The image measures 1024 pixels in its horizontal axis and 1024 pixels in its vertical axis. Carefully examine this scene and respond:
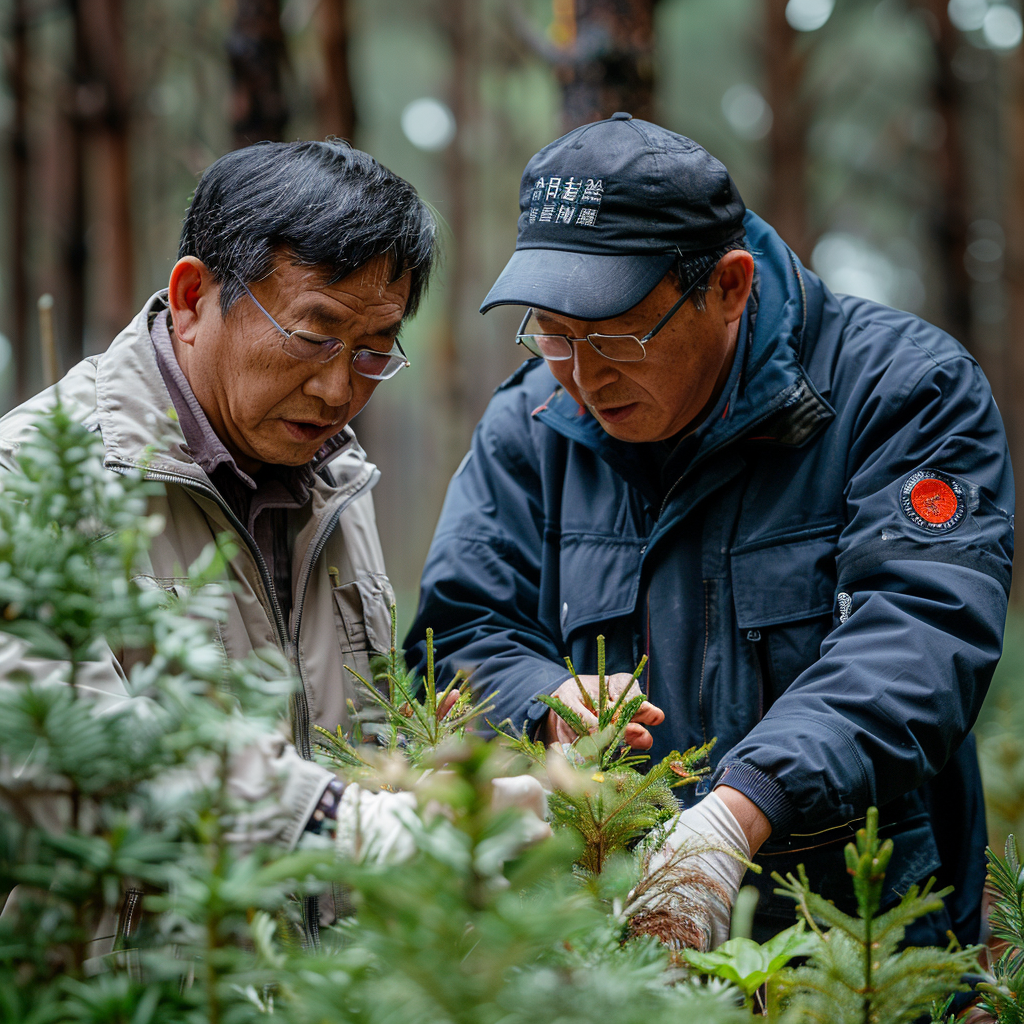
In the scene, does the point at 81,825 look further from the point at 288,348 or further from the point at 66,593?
the point at 288,348

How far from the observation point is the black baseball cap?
2494 millimetres

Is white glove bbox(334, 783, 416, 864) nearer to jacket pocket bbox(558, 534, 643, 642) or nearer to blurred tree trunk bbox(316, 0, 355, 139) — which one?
jacket pocket bbox(558, 534, 643, 642)

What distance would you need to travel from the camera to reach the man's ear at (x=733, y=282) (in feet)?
8.61

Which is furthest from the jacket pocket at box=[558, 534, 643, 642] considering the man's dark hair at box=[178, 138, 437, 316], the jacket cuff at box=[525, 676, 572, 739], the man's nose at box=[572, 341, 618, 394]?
the man's dark hair at box=[178, 138, 437, 316]

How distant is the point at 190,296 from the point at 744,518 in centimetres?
148

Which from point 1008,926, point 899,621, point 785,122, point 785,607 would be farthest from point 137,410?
point 785,122

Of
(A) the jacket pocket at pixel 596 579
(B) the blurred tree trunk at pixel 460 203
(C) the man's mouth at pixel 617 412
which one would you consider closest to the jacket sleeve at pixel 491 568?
(A) the jacket pocket at pixel 596 579

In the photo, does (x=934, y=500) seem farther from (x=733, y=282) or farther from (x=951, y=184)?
(x=951, y=184)

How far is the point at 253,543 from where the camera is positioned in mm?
2441

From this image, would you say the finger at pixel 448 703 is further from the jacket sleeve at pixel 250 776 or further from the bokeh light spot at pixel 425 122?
the bokeh light spot at pixel 425 122

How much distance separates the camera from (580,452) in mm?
2967

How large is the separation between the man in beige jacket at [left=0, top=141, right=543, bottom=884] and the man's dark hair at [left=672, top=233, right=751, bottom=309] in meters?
0.64

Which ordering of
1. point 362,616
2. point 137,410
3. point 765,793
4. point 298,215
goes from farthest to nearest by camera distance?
point 362,616 → point 298,215 → point 137,410 → point 765,793

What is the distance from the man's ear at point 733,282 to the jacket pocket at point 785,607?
627 millimetres
